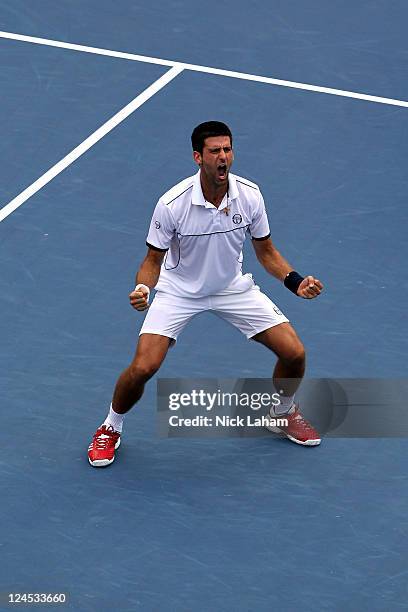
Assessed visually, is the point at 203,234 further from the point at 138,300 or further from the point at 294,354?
the point at 294,354

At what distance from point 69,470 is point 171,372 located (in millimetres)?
1339

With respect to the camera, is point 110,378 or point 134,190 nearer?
point 110,378

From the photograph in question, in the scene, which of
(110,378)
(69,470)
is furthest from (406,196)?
(69,470)

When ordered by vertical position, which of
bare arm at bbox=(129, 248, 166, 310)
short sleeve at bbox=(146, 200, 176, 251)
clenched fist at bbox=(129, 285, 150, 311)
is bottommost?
clenched fist at bbox=(129, 285, 150, 311)

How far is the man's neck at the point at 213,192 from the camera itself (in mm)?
10727

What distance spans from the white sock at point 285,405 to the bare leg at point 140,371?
105 cm

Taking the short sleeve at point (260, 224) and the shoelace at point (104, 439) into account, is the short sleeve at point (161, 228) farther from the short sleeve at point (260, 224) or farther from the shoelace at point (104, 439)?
the shoelace at point (104, 439)

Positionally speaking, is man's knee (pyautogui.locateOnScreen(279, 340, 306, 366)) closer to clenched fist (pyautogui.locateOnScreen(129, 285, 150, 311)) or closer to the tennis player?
the tennis player

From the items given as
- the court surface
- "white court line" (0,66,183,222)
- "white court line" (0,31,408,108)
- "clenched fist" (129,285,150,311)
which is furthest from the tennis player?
"white court line" (0,31,408,108)

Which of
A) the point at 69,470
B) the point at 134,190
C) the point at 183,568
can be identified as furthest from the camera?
the point at 134,190

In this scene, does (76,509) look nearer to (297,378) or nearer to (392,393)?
(297,378)

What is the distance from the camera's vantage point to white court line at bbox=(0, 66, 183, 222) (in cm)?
1372

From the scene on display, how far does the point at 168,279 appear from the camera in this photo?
11102 millimetres

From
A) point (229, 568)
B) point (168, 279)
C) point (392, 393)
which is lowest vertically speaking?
point (229, 568)
